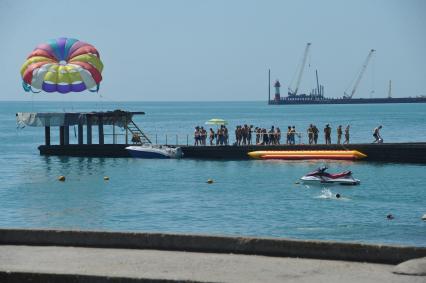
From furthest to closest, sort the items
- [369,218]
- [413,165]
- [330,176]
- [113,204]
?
[413,165] < [330,176] < [113,204] < [369,218]

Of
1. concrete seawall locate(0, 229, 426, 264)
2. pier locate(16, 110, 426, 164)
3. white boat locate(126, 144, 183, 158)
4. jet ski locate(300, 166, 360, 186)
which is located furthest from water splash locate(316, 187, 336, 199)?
concrete seawall locate(0, 229, 426, 264)

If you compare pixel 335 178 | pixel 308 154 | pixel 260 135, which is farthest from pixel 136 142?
pixel 335 178

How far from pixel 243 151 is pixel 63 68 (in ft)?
Result: 41.9

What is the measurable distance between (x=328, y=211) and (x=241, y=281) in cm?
2459

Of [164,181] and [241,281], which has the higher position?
[241,281]

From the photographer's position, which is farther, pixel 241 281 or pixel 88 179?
pixel 88 179

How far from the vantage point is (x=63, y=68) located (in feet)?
178

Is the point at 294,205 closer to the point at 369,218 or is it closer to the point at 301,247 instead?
the point at 369,218

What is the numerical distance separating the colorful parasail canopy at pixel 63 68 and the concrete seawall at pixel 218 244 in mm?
41002

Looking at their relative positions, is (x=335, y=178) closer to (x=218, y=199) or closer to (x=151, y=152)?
(x=218, y=199)

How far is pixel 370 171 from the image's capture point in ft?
163

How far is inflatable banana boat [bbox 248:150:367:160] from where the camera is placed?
53.5 m

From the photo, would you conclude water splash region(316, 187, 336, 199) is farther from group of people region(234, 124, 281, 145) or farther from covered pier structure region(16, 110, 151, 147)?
covered pier structure region(16, 110, 151, 147)

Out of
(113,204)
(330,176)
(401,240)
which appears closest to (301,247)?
(401,240)
